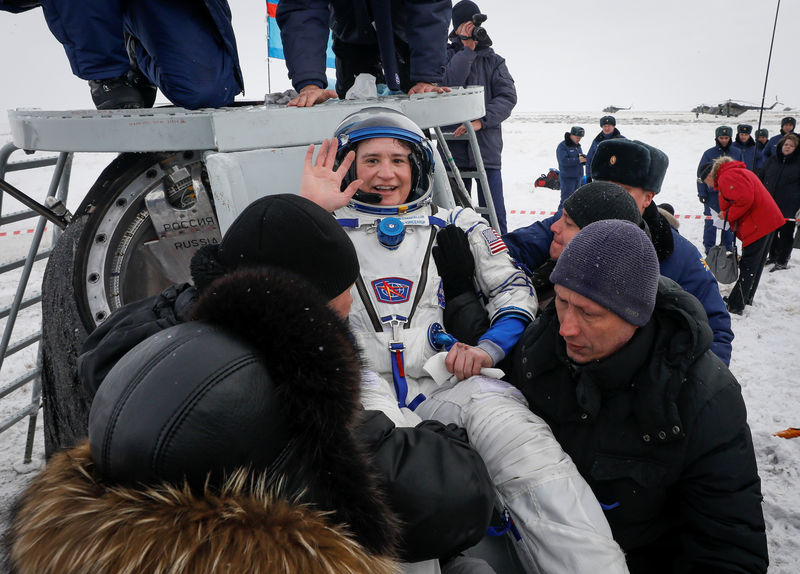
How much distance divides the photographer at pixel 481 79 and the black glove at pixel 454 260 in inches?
129

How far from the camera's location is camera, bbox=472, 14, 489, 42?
5.38 meters

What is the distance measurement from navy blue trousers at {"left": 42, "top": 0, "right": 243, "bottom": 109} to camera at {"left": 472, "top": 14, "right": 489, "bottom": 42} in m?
3.54

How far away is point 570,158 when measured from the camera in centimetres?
970

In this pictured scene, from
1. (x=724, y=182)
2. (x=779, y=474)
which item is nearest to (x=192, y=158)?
(x=779, y=474)

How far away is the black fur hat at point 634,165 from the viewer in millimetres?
2562

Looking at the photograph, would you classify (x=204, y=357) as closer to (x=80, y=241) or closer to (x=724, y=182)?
(x=80, y=241)

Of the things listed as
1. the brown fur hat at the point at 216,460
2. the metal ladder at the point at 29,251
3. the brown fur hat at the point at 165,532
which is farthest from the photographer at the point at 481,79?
the brown fur hat at the point at 165,532

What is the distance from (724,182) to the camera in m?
5.79

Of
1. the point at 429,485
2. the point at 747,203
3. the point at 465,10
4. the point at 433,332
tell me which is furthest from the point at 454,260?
the point at 747,203

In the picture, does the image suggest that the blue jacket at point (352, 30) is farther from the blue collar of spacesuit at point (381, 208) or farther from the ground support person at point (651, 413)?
the ground support person at point (651, 413)

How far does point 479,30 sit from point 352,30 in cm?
249

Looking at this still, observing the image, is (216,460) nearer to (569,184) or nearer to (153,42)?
(153,42)

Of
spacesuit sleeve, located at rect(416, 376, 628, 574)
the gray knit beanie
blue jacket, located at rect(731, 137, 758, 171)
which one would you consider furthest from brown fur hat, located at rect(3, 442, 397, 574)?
blue jacket, located at rect(731, 137, 758, 171)

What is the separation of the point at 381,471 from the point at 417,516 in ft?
0.40
